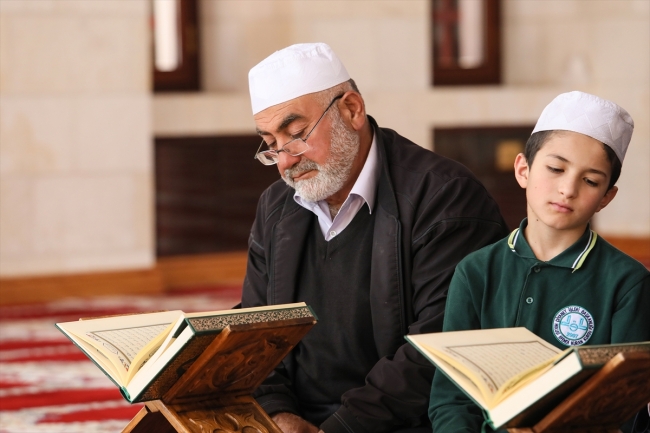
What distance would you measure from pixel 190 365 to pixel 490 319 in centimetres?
64

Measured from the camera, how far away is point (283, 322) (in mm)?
2092

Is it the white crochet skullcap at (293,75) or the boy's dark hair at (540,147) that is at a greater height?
the white crochet skullcap at (293,75)

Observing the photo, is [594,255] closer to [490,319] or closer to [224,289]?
[490,319]

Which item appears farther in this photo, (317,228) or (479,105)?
(479,105)

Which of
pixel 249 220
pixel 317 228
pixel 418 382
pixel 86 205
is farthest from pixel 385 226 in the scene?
pixel 249 220

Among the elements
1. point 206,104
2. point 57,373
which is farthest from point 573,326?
point 206,104

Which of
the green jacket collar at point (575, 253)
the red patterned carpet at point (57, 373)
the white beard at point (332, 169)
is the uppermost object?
the white beard at point (332, 169)

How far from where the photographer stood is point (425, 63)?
7773mm

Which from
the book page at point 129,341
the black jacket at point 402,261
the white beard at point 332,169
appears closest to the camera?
the book page at point 129,341

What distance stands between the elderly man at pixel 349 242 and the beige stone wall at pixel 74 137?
12.9 feet

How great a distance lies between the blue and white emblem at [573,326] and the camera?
2.05 metres

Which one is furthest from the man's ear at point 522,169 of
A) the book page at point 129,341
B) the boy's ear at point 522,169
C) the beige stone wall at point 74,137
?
the beige stone wall at point 74,137

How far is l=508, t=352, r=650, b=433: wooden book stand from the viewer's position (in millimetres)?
1653

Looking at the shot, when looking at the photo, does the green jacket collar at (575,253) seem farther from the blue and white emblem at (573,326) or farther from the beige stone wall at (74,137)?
the beige stone wall at (74,137)
